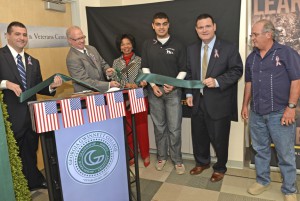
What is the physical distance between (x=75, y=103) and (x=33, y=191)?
1560 mm

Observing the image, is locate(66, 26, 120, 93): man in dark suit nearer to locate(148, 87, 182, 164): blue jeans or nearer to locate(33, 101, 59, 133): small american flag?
locate(148, 87, 182, 164): blue jeans

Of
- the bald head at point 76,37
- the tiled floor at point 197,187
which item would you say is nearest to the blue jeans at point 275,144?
the tiled floor at point 197,187

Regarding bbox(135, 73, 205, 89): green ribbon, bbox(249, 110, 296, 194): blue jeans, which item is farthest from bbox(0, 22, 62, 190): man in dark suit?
bbox(249, 110, 296, 194): blue jeans

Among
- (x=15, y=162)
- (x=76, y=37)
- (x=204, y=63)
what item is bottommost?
(x=15, y=162)

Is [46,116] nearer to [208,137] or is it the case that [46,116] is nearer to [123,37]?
[123,37]

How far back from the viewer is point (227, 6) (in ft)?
9.24

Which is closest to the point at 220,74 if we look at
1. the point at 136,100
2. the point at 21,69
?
the point at 136,100

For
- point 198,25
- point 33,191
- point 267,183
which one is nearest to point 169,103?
point 198,25

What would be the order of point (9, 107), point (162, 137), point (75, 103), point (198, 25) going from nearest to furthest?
point (75, 103), point (9, 107), point (198, 25), point (162, 137)

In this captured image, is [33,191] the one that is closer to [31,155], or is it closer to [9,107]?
[31,155]

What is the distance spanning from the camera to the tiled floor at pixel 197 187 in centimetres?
254

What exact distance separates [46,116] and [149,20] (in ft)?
6.62

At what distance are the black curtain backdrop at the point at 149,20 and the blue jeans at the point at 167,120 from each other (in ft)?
2.41

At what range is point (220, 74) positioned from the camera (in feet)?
8.73
